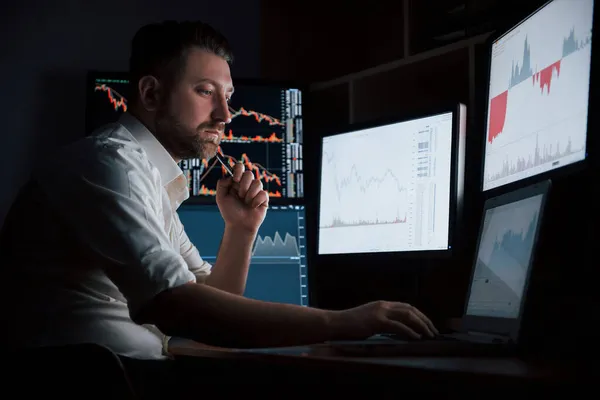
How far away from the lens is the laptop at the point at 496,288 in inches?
40.2

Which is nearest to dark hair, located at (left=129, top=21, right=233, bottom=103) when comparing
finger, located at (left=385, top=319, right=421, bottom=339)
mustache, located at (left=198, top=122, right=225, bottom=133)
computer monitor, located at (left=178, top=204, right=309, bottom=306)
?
mustache, located at (left=198, top=122, right=225, bottom=133)

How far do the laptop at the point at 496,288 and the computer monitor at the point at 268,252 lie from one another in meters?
0.79

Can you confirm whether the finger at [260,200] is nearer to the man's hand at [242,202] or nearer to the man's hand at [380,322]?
the man's hand at [242,202]

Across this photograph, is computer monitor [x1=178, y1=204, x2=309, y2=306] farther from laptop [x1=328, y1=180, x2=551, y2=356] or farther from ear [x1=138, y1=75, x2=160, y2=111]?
laptop [x1=328, y1=180, x2=551, y2=356]

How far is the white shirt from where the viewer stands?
3.91ft

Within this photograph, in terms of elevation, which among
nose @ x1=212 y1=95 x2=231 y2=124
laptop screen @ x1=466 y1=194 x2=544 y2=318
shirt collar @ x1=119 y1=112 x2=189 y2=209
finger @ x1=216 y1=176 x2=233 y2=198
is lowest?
laptop screen @ x1=466 y1=194 x2=544 y2=318

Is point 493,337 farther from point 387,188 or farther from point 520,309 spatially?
point 387,188

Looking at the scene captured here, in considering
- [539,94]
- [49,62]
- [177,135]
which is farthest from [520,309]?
[49,62]

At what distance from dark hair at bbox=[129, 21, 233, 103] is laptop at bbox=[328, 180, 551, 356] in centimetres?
70

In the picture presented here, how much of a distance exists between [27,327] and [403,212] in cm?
87

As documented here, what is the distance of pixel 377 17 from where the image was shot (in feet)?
8.00

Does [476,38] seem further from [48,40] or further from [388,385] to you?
[48,40]

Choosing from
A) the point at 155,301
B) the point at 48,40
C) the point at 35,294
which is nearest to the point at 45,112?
the point at 48,40

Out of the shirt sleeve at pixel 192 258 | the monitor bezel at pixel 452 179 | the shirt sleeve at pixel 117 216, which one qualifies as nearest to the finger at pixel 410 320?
the shirt sleeve at pixel 117 216
